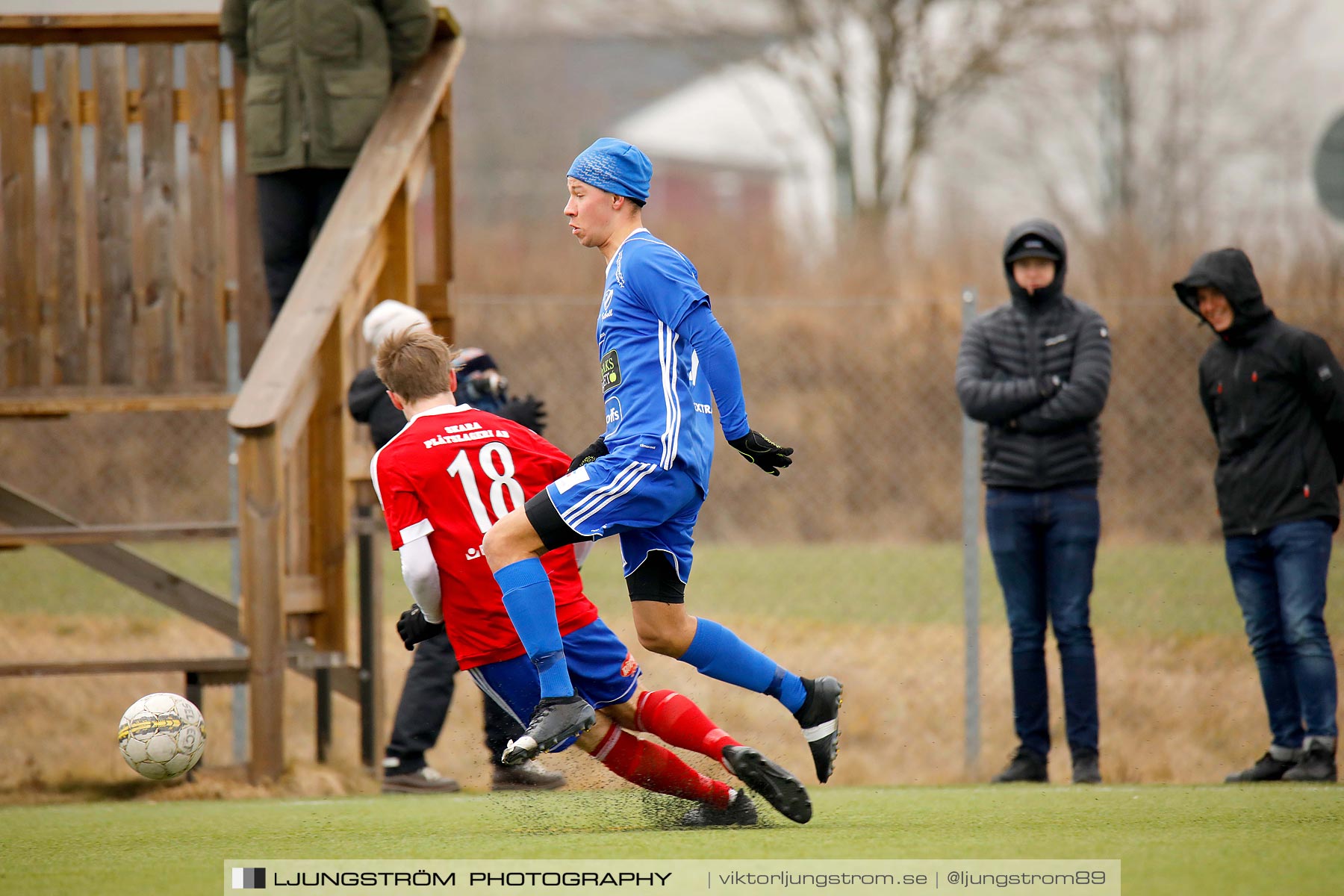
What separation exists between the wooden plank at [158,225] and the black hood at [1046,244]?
3819 mm

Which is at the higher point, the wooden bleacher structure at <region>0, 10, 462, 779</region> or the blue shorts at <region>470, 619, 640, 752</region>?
the wooden bleacher structure at <region>0, 10, 462, 779</region>

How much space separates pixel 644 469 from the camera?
14.8ft

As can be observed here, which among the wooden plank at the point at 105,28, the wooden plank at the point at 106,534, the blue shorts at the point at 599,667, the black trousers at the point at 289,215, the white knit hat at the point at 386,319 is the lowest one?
the blue shorts at the point at 599,667

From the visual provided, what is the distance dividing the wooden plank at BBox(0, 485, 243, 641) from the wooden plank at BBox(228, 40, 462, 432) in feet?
4.10

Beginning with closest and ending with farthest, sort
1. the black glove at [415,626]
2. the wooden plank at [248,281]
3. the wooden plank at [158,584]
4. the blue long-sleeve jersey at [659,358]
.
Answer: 1. the blue long-sleeve jersey at [659,358]
2. the black glove at [415,626]
3. the wooden plank at [158,584]
4. the wooden plank at [248,281]

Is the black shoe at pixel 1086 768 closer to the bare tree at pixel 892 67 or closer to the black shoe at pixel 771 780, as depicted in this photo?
the black shoe at pixel 771 780

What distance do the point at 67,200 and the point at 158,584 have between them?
1.90 meters

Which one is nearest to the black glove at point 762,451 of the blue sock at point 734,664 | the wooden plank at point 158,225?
the blue sock at point 734,664

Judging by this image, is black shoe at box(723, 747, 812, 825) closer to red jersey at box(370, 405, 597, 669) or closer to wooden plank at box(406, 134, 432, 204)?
red jersey at box(370, 405, 597, 669)

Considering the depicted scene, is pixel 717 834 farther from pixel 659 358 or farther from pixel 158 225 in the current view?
pixel 158 225

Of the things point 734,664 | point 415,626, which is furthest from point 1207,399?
point 415,626

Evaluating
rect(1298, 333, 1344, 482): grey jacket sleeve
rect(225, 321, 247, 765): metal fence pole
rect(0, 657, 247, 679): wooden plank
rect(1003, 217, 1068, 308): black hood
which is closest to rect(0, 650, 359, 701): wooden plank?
rect(0, 657, 247, 679): wooden plank

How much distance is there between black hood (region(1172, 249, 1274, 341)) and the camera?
6.61 meters

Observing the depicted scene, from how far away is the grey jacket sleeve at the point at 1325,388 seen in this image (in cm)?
645
